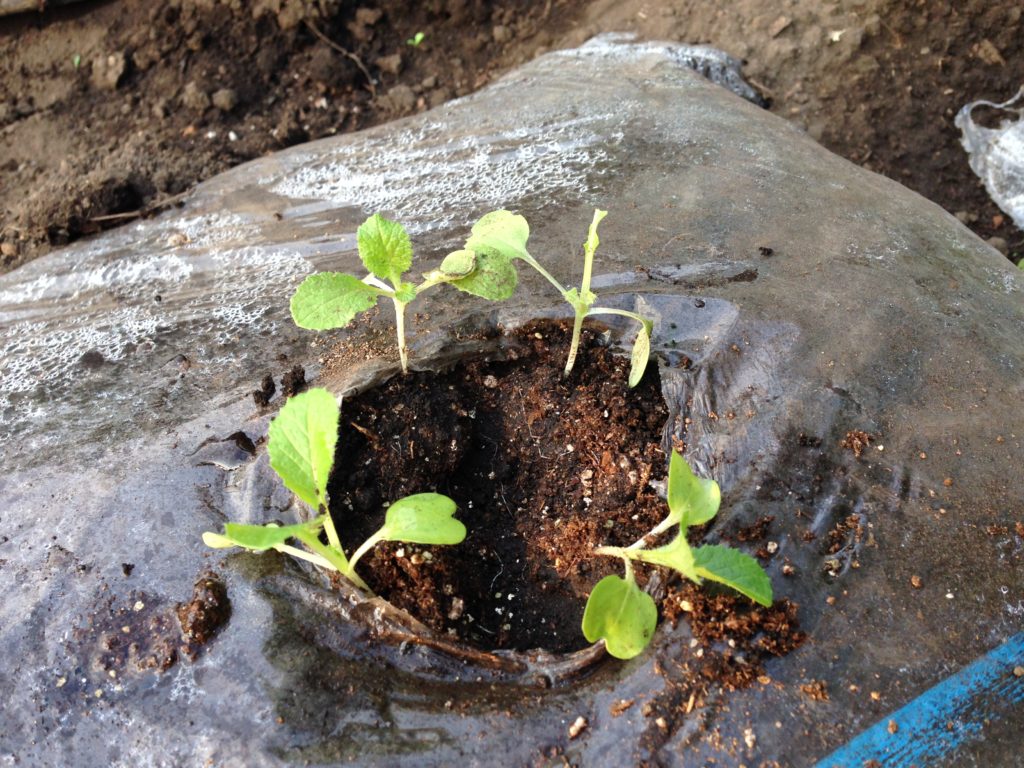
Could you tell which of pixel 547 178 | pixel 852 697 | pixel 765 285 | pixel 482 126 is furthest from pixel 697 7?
pixel 852 697

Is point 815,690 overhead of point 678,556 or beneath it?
beneath

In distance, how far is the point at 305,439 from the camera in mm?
884

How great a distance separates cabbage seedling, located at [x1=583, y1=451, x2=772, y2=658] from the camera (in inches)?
33.0

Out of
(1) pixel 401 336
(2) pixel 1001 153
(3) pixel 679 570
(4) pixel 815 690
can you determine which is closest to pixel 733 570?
(3) pixel 679 570

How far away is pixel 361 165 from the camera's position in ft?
5.61

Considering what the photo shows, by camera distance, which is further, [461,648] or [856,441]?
[856,441]

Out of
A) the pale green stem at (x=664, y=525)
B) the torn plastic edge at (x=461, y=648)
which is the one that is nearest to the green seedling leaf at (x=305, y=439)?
the torn plastic edge at (x=461, y=648)

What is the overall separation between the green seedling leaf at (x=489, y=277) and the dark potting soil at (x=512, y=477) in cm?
16

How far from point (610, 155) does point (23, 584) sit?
1.19 meters

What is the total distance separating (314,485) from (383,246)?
13.3 inches

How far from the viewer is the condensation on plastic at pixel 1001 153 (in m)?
2.37

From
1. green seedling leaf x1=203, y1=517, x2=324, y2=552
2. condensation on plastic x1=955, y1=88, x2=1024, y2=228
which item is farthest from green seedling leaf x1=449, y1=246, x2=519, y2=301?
condensation on plastic x1=955, y1=88, x2=1024, y2=228

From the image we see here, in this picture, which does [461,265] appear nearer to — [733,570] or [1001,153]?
[733,570]

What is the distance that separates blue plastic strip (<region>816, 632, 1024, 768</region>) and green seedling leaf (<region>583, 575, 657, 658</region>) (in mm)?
233
